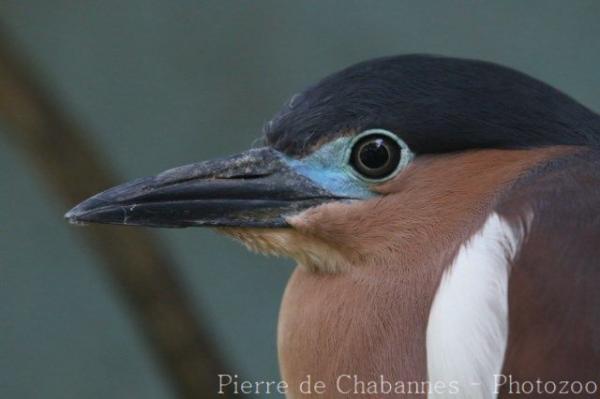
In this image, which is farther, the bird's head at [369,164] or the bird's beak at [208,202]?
the bird's beak at [208,202]

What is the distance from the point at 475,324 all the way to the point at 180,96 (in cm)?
265

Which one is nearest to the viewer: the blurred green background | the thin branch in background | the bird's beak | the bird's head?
the bird's head

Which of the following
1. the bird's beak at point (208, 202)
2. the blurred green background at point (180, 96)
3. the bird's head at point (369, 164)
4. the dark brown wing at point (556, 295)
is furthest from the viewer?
the blurred green background at point (180, 96)

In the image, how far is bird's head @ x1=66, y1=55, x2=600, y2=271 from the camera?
6.97ft

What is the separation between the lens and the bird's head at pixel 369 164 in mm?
2123

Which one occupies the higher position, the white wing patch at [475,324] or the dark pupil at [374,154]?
the dark pupil at [374,154]

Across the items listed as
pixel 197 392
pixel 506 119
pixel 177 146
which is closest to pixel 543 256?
pixel 506 119

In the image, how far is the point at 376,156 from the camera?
216cm

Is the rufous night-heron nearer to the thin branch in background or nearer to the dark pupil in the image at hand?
the dark pupil

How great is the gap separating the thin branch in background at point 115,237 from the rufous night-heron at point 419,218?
2.67ft

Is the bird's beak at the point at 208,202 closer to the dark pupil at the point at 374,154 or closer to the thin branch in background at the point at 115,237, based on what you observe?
the dark pupil at the point at 374,154

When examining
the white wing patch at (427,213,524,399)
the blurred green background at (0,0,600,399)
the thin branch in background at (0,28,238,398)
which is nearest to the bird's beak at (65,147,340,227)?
the white wing patch at (427,213,524,399)

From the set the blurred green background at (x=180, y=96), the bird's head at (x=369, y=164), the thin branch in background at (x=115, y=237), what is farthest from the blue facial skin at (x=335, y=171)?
the blurred green background at (x=180, y=96)

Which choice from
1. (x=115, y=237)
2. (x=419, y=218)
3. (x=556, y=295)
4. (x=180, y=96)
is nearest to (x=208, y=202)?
(x=419, y=218)
